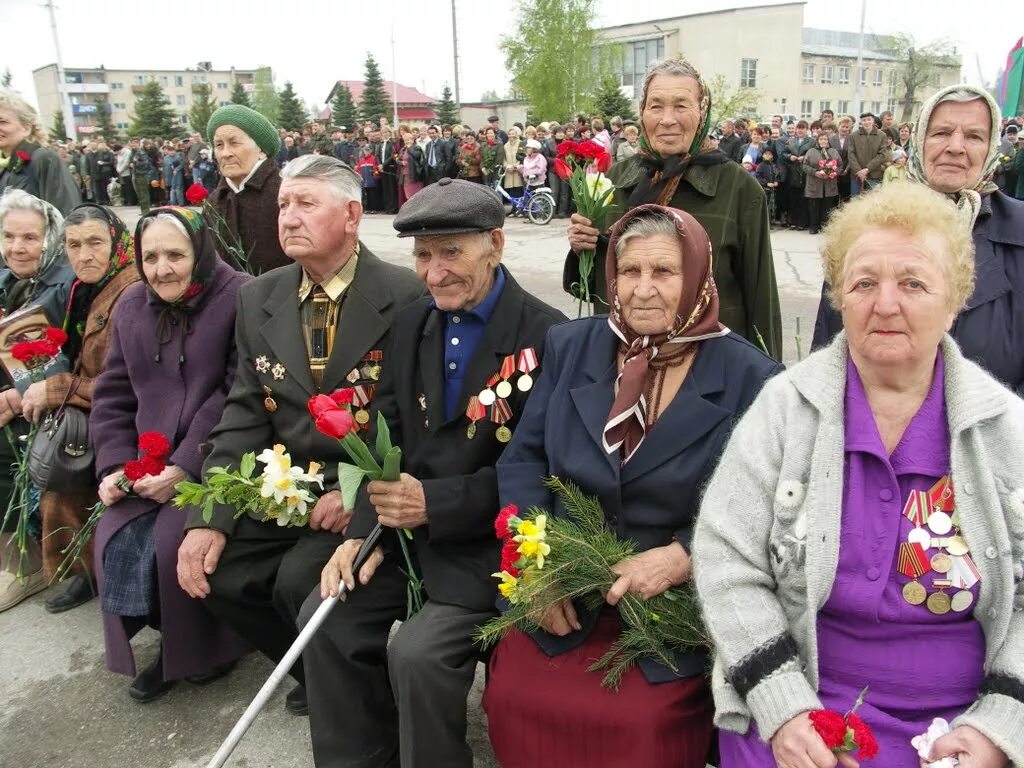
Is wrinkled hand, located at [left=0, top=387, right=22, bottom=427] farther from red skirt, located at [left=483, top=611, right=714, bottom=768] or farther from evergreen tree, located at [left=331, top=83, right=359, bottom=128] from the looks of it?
evergreen tree, located at [left=331, top=83, right=359, bottom=128]

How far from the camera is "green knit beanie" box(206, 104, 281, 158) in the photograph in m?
4.20

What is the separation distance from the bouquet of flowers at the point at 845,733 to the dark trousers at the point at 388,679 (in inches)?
41.1

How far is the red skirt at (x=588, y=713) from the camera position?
193 cm

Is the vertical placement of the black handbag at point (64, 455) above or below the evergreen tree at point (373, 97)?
below

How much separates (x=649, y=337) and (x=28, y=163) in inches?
198

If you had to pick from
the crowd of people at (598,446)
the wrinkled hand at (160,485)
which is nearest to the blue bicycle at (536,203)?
the crowd of people at (598,446)

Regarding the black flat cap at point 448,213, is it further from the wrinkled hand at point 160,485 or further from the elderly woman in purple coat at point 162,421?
the wrinkled hand at point 160,485

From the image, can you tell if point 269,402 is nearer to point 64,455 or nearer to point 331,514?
point 331,514

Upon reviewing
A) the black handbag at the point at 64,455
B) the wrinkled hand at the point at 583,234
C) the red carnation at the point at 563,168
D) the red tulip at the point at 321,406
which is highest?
the red carnation at the point at 563,168

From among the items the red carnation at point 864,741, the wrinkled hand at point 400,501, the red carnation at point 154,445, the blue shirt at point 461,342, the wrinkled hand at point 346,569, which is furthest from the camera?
the red carnation at point 154,445

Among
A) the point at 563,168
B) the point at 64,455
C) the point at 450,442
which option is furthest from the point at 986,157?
the point at 64,455

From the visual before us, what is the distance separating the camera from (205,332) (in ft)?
10.5

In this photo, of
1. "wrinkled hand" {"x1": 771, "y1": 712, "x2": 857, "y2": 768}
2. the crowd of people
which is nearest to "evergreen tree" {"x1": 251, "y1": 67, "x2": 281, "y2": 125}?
the crowd of people

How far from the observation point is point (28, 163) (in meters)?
5.36
